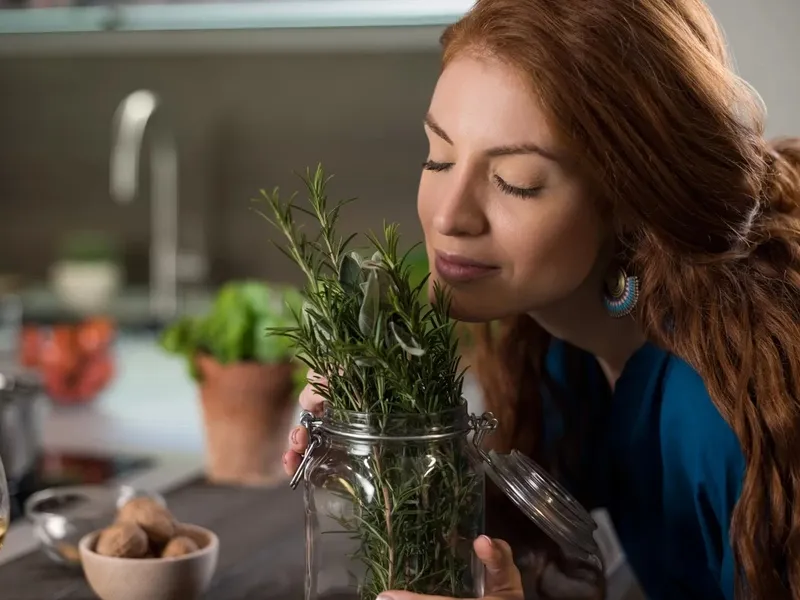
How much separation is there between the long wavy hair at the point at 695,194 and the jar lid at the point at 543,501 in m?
0.15

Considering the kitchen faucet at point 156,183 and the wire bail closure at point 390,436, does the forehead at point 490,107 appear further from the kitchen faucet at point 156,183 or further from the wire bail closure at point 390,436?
the kitchen faucet at point 156,183

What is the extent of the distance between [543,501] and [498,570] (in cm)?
6

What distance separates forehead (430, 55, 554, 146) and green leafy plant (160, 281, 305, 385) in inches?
20.6

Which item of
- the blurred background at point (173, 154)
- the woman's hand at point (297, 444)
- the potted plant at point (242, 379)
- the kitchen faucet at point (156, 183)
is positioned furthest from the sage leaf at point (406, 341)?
the kitchen faucet at point (156, 183)

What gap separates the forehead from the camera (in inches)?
28.0

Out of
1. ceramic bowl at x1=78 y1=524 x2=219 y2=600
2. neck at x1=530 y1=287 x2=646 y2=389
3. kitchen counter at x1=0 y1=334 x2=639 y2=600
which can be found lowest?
kitchen counter at x1=0 y1=334 x2=639 y2=600

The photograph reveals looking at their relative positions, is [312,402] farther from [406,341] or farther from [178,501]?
[178,501]

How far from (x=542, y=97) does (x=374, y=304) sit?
0.21 metres

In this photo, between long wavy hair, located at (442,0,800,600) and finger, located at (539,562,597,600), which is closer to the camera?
long wavy hair, located at (442,0,800,600)

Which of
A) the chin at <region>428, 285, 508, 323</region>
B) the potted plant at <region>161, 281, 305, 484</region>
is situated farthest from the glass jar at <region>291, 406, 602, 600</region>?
the potted plant at <region>161, 281, 305, 484</region>

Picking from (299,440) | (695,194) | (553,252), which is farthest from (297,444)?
(695,194)

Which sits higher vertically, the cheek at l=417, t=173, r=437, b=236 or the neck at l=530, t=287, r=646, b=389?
the cheek at l=417, t=173, r=437, b=236

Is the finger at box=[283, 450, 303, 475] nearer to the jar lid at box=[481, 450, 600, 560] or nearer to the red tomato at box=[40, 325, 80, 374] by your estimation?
the jar lid at box=[481, 450, 600, 560]

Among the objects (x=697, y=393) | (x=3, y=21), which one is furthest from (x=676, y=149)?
(x=3, y=21)
